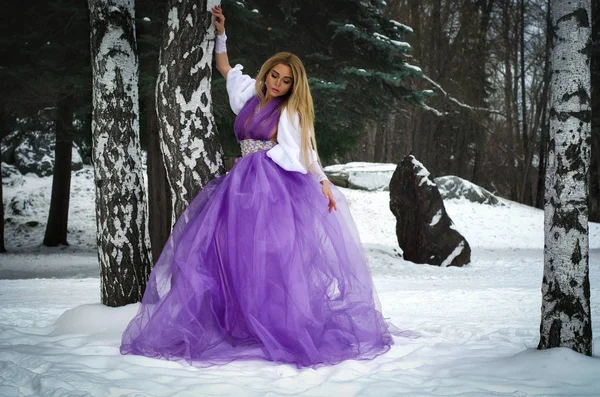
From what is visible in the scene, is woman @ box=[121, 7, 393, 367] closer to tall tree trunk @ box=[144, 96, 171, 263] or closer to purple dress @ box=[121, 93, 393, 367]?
purple dress @ box=[121, 93, 393, 367]

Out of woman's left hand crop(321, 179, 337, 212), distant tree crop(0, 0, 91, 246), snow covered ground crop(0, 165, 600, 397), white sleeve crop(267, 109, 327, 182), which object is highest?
distant tree crop(0, 0, 91, 246)

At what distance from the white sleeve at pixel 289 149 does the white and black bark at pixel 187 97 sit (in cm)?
58

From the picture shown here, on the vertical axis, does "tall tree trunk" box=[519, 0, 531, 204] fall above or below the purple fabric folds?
above

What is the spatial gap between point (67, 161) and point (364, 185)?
980 cm

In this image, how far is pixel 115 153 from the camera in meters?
4.79

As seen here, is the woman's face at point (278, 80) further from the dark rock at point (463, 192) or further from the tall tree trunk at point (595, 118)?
the dark rock at point (463, 192)

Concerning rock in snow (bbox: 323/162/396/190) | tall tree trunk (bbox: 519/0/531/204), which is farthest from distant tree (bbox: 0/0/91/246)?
tall tree trunk (bbox: 519/0/531/204)

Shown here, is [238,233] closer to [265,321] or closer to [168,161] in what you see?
[265,321]

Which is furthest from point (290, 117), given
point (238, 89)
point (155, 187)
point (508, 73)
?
point (508, 73)

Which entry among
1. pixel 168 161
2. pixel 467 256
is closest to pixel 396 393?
pixel 168 161

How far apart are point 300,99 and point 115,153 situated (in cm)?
168

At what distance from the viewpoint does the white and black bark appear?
14.1 ft

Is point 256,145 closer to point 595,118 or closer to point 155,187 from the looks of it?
point 155,187

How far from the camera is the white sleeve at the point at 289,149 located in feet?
13.6
